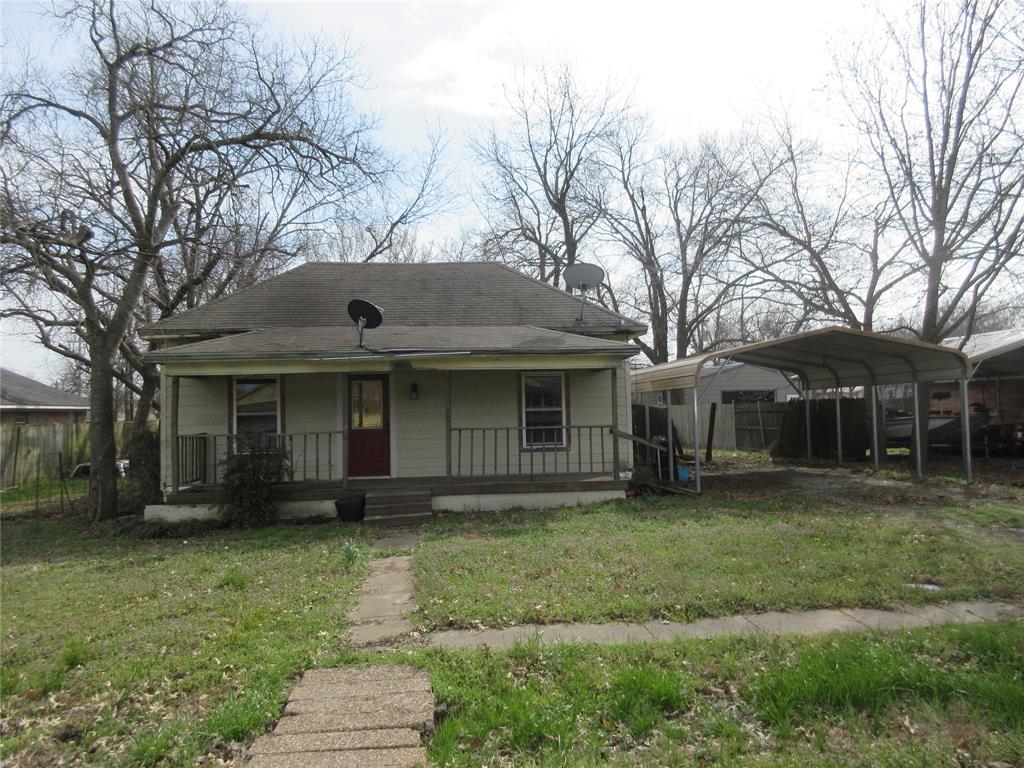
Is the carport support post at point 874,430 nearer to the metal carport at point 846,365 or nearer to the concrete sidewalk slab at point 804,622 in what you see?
the metal carport at point 846,365

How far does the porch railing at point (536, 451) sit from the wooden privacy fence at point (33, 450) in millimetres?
10896

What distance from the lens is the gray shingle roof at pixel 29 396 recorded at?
27795mm

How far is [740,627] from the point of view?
5.00m

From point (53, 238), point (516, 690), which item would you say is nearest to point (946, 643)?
point (516, 690)

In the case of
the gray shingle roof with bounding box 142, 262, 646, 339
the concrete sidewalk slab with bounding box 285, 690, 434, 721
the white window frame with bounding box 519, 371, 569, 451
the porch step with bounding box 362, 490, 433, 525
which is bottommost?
the concrete sidewalk slab with bounding box 285, 690, 434, 721

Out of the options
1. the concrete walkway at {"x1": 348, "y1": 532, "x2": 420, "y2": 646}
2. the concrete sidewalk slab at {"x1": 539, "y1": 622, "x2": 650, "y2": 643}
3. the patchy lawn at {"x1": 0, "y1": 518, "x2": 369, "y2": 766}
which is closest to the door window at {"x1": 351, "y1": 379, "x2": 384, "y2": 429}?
the patchy lawn at {"x1": 0, "y1": 518, "x2": 369, "y2": 766}

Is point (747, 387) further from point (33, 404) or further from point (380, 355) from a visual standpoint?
point (33, 404)

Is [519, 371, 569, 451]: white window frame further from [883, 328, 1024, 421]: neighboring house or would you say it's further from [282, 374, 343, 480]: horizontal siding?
[883, 328, 1024, 421]: neighboring house

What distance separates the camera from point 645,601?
5.51 metres

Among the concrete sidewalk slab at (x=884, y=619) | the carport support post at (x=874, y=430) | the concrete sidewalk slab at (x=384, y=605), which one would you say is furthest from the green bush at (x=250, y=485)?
the carport support post at (x=874, y=430)

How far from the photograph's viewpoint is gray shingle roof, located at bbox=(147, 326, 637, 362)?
10555mm

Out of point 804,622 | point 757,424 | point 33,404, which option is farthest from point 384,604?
point 33,404

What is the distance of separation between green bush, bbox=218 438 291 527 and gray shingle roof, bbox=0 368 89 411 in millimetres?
22829

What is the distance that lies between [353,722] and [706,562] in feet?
14.0
